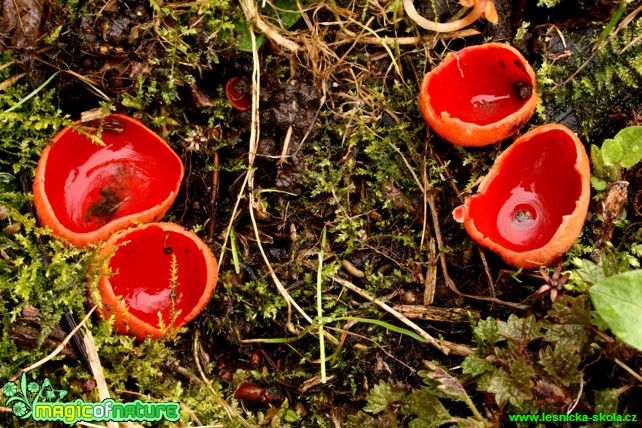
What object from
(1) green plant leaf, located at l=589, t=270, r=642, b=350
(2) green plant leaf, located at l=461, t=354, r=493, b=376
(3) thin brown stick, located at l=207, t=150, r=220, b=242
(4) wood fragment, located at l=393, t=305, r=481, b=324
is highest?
(1) green plant leaf, located at l=589, t=270, r=642, b=350

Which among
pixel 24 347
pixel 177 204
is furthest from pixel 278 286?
pixel 24 347

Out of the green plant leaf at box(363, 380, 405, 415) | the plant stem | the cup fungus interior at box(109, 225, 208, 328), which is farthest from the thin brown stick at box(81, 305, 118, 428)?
the green plant leaf at box(363, 380, 405, 415)

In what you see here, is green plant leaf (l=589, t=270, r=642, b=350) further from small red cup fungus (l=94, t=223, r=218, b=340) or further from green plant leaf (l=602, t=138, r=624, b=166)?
small red cup fungus (l=94, t=223, r=218, b=340)

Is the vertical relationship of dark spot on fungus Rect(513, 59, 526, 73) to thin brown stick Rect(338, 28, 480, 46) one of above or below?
below

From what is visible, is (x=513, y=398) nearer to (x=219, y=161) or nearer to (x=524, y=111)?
(x=524, y=111)

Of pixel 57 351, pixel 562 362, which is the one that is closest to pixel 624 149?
pixel 562 362

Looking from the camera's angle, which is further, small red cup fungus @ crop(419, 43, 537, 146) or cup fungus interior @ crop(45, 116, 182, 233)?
cup fungus interior @ crop(45, 116, 182, 233)

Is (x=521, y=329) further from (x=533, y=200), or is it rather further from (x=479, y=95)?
(x=479, y=95)
